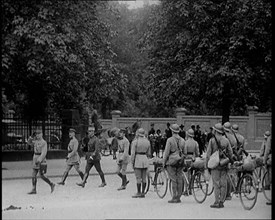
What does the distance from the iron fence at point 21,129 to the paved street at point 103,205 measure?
987cm

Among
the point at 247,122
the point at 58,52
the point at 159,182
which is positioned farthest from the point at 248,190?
the point at 247,122

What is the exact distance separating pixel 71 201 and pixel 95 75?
9965 mm

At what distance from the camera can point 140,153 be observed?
44.9 feet

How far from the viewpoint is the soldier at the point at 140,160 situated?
13562 millimetres

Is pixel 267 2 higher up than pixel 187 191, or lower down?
higher up

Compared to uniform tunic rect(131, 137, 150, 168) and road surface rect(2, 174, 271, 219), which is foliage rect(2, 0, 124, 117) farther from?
uniform tunic rect(131, 137, 150, 168)

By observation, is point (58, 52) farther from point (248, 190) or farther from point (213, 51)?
point (213, 51)

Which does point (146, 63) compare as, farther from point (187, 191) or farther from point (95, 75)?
point (187, 191)

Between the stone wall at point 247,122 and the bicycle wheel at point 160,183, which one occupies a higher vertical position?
the stone wall at point 247,122

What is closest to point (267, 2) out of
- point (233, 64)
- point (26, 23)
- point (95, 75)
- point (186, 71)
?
point (233, 64)

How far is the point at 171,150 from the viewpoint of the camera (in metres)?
12.6

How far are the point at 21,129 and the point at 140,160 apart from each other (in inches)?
582

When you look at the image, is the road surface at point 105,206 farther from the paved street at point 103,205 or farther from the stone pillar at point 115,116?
the stone pillar at point 115,116

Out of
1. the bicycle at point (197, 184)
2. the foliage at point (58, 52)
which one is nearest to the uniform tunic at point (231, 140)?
the bicycle at point (197, 184)
